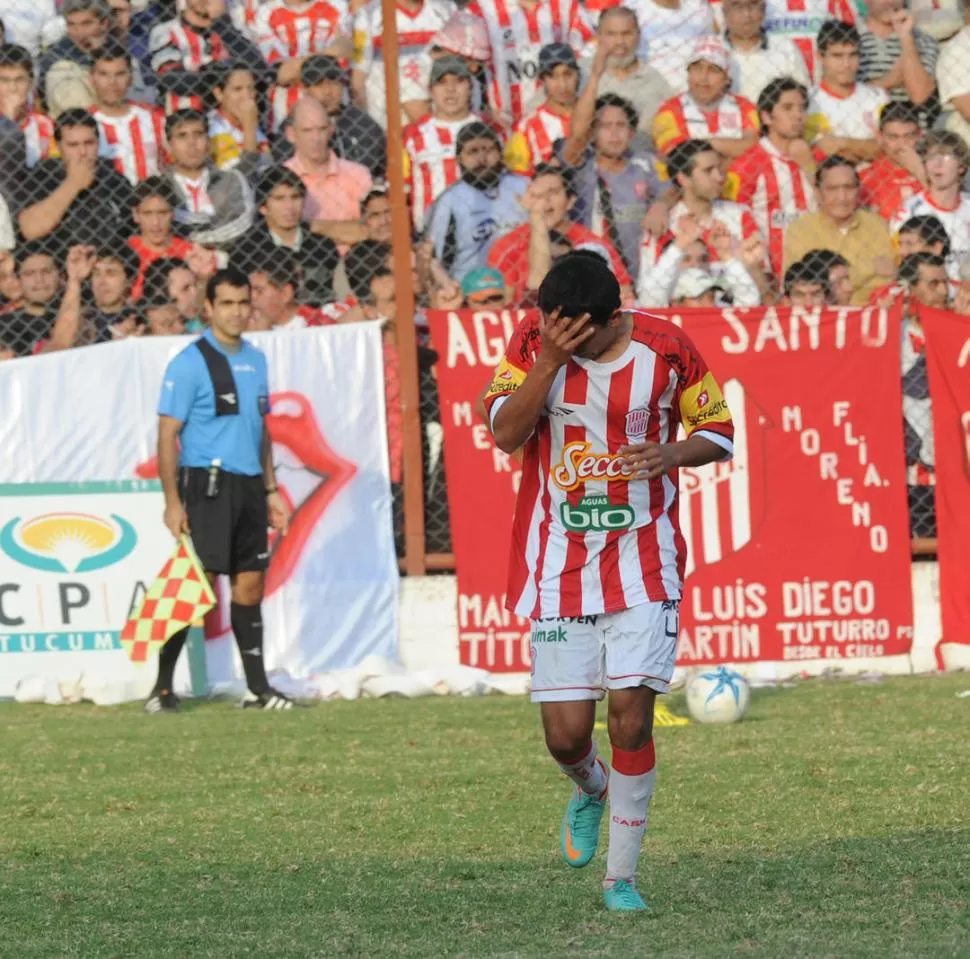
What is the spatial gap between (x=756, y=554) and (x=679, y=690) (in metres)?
1.18

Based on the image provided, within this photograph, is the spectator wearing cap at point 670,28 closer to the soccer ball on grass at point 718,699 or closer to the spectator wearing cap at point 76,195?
the spectator wearing cap at point 76,195

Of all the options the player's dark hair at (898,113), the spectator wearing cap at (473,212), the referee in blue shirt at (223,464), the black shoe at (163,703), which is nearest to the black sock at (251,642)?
the referee in blue shirt at (223,464)

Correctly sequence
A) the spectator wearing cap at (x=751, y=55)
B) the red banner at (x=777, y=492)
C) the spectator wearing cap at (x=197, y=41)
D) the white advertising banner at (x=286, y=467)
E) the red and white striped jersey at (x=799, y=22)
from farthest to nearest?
1. the red and white striped jersey at (x=799, y=22)
2. the spectator wearing cap at (x=751, y=55)
3. the spectator wearing cap at (x=197, y=41)
4. the red banner at (x=777, y=492)
5. the white advertising banner at (x=286, y=467)

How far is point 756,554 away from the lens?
11.0 metres

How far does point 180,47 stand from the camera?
→ 12148mm

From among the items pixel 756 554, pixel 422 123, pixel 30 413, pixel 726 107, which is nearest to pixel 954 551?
pixel 756 554

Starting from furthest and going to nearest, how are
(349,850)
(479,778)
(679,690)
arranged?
(679,690), (479,778), (349,850)

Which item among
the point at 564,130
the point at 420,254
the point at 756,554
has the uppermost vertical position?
the point at 564,130

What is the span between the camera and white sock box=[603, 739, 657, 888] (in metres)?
5.00

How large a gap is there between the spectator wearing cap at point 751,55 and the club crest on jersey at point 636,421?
25.0 ft

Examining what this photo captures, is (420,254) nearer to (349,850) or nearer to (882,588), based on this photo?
(882,588)

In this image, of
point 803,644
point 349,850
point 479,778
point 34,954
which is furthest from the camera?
point 803,644

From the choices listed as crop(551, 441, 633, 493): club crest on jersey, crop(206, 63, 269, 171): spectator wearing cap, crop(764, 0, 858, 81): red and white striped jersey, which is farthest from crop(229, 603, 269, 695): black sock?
crop(764, 0, 858, 81): red and white striped jersey

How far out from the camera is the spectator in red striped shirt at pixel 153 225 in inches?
447
